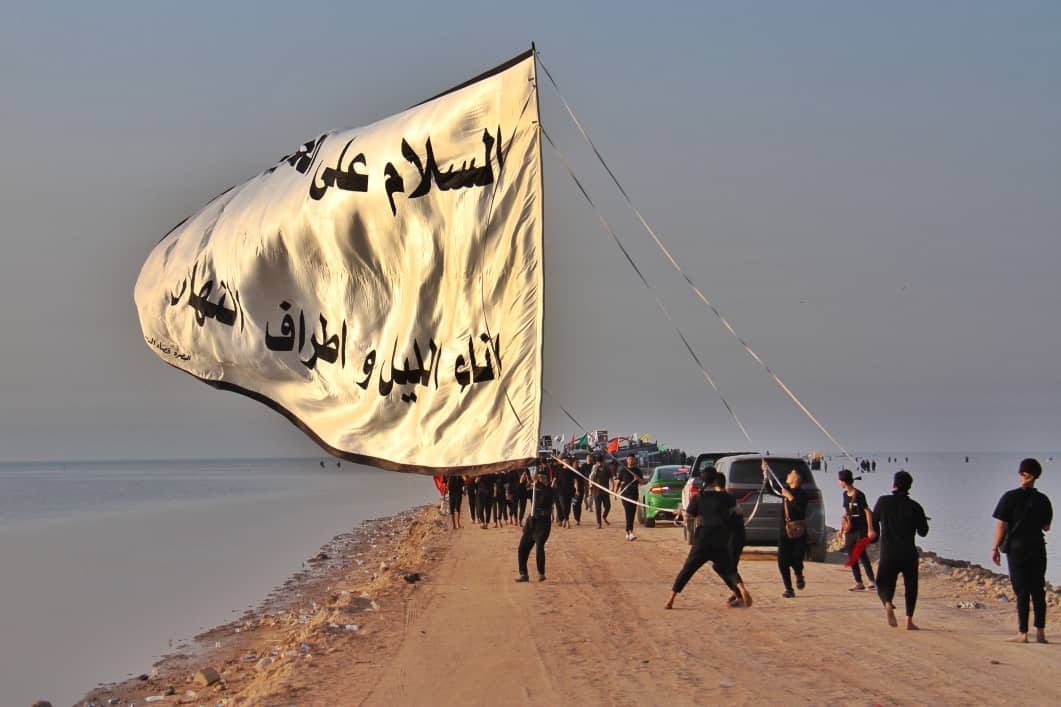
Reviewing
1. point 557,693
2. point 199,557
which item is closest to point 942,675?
point 557,693

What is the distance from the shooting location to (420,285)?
7.28m

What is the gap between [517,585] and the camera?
1797 cm

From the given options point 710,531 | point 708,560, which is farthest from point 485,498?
point 710,531

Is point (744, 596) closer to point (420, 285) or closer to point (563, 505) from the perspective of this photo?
point (420, 285)

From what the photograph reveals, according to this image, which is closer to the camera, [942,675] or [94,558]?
[942,675]

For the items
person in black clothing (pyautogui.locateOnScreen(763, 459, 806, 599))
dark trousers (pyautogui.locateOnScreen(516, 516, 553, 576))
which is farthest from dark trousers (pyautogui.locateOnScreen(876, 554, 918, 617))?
dark trousers (pyautogui.locateOnScreen(516, 516, 553, 576))

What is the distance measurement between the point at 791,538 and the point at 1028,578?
4581 mm

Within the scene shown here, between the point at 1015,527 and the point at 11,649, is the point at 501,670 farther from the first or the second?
the point at 11,649

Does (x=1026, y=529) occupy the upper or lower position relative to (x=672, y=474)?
lower

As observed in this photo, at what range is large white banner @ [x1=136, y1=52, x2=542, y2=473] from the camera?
714 centimetres

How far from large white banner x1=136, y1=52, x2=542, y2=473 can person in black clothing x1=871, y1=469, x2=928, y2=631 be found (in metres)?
6.76

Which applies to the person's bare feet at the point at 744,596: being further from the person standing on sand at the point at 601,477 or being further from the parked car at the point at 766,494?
the person standing on sand at the point at 601,477

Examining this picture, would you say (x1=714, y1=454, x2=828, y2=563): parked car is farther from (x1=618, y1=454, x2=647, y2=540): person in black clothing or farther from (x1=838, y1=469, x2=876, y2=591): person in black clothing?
(x1=838, y1=469, x2=876, y2=591): person in black clothing

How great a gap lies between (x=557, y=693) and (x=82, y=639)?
12.1 metres
